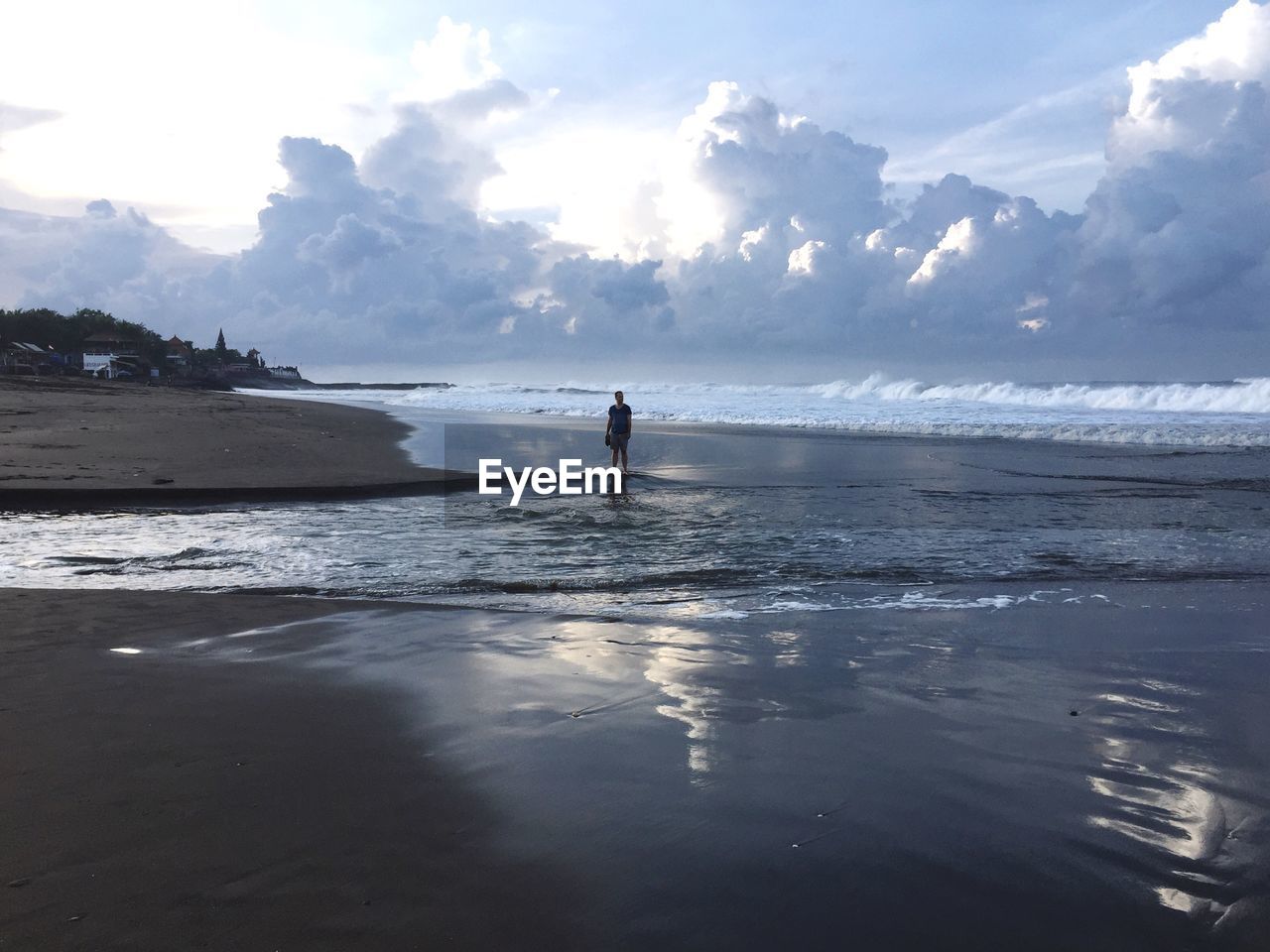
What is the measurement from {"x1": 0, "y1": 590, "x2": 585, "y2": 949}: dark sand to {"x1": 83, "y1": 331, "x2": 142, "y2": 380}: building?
103 metres

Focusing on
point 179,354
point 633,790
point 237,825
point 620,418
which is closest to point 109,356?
point 179,354

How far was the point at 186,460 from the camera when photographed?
16766 millimetres

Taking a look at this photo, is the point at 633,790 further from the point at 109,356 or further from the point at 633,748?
the point at 109,356

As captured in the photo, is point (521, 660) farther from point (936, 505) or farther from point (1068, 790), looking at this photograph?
point (936, 505)

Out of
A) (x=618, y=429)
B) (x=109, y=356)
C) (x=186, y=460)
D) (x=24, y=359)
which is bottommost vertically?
(x=186, y=460)

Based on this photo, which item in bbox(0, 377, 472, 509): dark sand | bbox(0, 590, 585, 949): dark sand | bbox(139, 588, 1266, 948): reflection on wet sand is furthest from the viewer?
bbox(0, 377, 472, 509): dark sand

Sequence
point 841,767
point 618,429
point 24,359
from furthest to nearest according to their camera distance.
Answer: point 24,359 < point 618,429 < point 841,767

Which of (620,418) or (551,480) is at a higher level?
(620,418)

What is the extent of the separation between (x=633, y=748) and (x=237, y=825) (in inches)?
65.2

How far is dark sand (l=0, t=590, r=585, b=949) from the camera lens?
257cm

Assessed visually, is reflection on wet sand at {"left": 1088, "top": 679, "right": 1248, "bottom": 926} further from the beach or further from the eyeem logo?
the eyeem logo

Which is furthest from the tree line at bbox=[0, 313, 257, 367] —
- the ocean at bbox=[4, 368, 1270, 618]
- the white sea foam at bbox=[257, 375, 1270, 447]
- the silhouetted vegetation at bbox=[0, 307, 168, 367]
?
the ocean at bbox=[4, 368, 1270, 618]

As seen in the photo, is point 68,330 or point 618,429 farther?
point 68,330

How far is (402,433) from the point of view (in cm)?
2811
